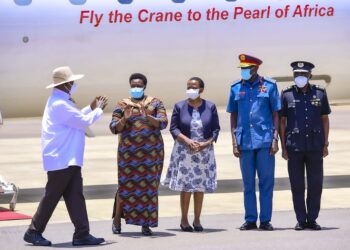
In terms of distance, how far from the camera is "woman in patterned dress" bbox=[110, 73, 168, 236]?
1445cm

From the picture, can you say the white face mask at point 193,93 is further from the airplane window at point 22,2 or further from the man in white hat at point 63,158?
the airplane window at point 22,2

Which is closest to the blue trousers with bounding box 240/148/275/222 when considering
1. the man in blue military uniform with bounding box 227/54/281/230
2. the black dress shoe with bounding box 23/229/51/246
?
the man in blue military uniform with bounding box 227/54/281/230

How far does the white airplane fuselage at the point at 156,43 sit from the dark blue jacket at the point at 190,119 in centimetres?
889

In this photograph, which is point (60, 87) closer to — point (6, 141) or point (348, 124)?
point (6, 141)

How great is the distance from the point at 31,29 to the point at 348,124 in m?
9.40

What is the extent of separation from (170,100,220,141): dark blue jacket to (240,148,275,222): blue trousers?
0.40m

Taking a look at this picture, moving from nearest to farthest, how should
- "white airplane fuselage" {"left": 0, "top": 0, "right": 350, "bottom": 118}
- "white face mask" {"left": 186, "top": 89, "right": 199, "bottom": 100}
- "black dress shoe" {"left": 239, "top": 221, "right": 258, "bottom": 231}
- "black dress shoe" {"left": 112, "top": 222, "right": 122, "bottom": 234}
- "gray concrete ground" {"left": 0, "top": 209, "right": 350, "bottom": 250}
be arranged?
1. "gray concrete ground" {"left": 0, "top": 209, "right": 350, "bottom": 250}
2. "black dress shoe" {"left": 112, "top": 222, "right": 122, "bottom": 234}
3. "black dress shoe" {"left": 239, "top": 221, "right": 258, "bottom": 231}
4. "white face mask" {"left": 186, "top": 89, "right": 199, "bottom": 100}
5. "white airplane fuselage" {"left": 0, "top": 0, "right": 350, "bottom": 118}

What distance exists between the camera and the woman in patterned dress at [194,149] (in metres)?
14.8

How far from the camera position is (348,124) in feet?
99.8

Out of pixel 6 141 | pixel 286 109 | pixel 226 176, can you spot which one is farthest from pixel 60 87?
pixel 6 141

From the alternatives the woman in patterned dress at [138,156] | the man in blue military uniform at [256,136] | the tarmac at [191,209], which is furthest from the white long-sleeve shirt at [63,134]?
the man in blue military uniform at [256,136]

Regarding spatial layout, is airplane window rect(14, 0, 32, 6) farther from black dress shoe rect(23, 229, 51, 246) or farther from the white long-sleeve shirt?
black dress shoe rect(23, 229, 51, 246)

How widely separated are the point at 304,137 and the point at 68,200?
2.57 metres

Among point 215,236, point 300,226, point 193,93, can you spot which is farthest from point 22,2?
point 215,236
